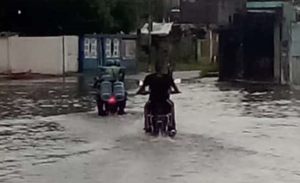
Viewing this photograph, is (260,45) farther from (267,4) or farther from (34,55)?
(34,55)

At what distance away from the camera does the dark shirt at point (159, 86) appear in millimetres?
16734

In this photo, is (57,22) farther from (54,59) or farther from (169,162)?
(169,162)

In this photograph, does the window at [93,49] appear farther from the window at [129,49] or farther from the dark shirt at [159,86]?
the dark shirt at [159,86]

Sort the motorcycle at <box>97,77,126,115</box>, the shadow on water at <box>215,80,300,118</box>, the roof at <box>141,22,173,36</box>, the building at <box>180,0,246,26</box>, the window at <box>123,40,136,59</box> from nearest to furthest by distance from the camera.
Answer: the motorcycle at <box>97,77,126,115</box> → the shadow on water at <box>215,80,300,118</box> → the building at <box>180,0,246,26</box> → the window at <box>123,40,136,59</box> → the roof at <box>141,22,173,36</box>

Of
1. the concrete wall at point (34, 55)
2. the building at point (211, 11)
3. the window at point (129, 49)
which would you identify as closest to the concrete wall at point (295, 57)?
the building at point (211, 11)

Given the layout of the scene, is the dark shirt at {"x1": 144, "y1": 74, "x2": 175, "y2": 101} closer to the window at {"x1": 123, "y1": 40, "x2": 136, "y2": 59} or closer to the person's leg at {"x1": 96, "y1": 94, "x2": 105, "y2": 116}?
the person's leg at {"x1": 96, "y1": 94, "x2": 105, "y2": 116}

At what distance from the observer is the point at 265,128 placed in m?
18.4

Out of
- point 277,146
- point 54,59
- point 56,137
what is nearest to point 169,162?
point 277,146

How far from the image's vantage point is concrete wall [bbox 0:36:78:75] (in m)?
45.8

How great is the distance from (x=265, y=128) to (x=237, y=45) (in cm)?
2377

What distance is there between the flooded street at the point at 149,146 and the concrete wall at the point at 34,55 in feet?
68.7

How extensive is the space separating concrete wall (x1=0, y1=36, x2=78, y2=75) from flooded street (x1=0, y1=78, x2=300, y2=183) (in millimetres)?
20945

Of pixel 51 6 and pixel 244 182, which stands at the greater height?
pixel 51 6

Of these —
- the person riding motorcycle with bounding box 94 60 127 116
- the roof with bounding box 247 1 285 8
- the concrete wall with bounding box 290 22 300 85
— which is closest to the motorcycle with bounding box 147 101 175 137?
the person riding motorcycle with bounding box 94 60 127 116
